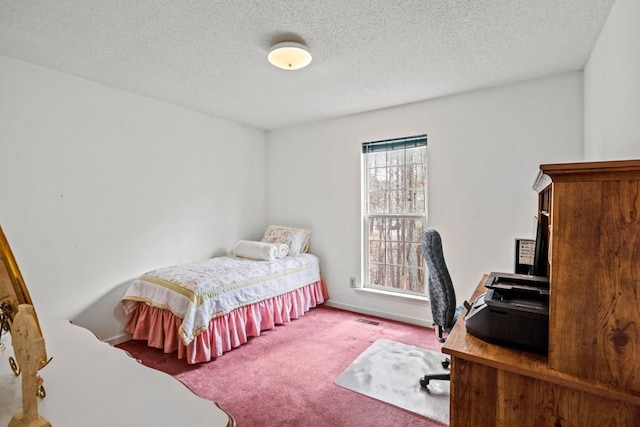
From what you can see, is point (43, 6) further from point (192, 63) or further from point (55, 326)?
point (55, 326)

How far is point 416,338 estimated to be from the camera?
10.2 feet

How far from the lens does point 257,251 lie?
3.71m

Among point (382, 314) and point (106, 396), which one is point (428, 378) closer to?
point (382, 314)

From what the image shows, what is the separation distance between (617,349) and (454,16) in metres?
1.84

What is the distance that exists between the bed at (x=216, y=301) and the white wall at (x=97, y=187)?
304 mm

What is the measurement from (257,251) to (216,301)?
39.4 inches

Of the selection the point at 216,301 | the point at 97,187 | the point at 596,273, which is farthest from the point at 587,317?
the point at 97,187

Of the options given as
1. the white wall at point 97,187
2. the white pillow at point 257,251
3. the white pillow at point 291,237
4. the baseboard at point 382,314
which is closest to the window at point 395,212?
the baseboard at point 382,314

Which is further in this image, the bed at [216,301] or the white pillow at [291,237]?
the white pillow at [291,237]

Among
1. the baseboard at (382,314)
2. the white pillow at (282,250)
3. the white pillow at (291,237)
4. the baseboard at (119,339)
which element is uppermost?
the white pillow at (291,237)

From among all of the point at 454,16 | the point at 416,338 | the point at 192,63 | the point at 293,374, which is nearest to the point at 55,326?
the point at 293,374

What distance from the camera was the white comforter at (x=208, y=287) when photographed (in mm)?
2646

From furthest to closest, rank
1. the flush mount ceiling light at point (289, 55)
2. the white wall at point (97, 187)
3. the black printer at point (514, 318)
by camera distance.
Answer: the white wall at point (97, 187)
the flush mount ceiling light at point (289, 55)
the black printer at point (514, 318)

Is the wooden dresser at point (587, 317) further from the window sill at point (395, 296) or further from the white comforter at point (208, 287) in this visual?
the window sill at point (395, 296)
